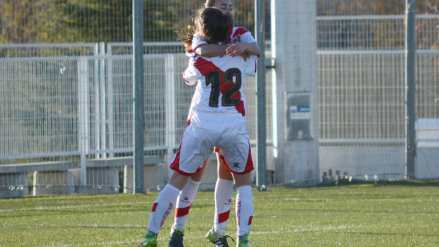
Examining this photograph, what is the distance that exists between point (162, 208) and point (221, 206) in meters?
0.58

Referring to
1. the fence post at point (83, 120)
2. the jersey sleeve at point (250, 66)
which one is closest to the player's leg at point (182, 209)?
the jersey sleeve at point (250, 66)

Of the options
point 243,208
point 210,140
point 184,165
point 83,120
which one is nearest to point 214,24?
point 210,140

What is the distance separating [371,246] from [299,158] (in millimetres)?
5559

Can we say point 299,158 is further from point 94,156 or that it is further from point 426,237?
point 426,237

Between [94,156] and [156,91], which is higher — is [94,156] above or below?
below

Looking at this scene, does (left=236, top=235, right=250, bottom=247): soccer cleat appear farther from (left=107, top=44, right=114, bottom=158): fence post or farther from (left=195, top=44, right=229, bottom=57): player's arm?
(left=107, top=44, right=114, bottom=158): fence post

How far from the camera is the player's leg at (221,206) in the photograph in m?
4.07

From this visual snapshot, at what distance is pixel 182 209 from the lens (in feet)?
13.1

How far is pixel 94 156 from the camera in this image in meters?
9.88

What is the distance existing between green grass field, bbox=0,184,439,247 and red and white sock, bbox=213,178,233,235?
0.31 metres

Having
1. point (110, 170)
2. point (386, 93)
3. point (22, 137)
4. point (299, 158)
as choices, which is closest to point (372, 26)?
point (386, 93)

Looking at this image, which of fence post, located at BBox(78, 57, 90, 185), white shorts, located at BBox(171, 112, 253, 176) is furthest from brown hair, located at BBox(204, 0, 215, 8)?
fence post, located at BBox(78, 57, 90, 185)

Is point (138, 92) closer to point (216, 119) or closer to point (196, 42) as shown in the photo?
point (196, 42)

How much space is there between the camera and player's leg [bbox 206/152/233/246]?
4.07 metres
